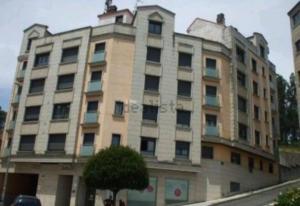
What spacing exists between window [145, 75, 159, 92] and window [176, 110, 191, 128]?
10.5ft

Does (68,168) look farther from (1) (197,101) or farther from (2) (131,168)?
(1) (197,101)

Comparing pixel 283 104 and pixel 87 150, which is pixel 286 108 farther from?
pixel 87 150

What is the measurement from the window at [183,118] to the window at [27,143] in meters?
14.1

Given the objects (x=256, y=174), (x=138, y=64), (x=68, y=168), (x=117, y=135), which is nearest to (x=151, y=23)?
(x=138, y=64)

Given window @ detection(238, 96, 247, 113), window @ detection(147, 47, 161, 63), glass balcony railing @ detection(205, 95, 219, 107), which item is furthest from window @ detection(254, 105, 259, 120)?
window @ detection(147, 47, 161, 63)

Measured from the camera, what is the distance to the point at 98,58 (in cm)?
3772

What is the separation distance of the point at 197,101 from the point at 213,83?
9.22 feet

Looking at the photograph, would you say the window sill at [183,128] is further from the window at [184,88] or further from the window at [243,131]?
the window at [243,131]

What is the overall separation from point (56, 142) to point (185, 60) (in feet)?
48.5

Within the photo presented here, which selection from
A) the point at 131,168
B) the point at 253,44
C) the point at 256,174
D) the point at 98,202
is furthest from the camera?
the point at 253,44

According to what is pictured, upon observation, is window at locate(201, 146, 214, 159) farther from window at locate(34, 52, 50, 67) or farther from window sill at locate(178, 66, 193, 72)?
window at locate(34, 52, 50, 67)

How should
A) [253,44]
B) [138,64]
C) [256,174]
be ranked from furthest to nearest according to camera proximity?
[253,44] → [256,174] → [138,64]

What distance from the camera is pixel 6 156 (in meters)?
39.2

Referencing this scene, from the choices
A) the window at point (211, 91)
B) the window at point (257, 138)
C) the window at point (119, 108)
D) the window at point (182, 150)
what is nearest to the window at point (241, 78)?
the window at point (211, 91)
